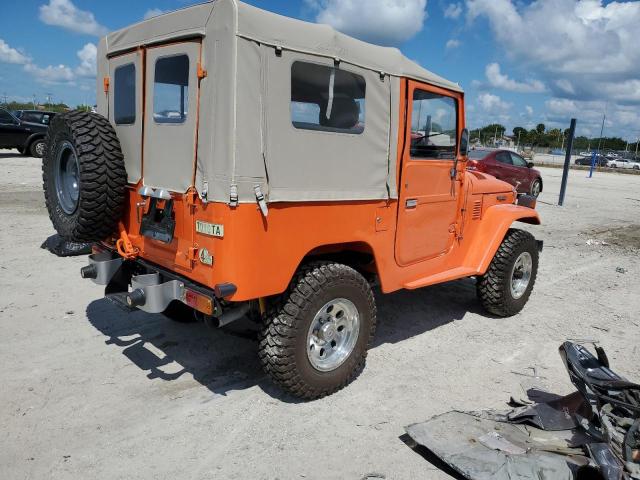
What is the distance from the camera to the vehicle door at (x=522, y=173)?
16.3 metres

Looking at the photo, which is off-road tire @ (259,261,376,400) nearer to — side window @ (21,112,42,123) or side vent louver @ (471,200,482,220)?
side vent louver @ (471,200,482,220)

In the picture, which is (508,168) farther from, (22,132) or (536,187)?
(22,132)

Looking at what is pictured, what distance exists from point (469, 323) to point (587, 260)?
4.16 meters

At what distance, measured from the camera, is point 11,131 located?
1741cm

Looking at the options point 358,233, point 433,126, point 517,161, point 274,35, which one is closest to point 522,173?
point 517,161

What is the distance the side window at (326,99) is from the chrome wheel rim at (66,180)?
1774mm

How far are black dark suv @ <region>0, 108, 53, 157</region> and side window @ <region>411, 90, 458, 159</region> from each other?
16.7m

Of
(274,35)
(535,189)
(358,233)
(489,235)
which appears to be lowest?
(535,189)

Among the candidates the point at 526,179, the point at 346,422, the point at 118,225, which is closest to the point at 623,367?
the point at 346,422

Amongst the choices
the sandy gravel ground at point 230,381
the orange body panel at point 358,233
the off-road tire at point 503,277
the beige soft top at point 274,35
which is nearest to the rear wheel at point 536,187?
the sandy gravel ground at point 230,381

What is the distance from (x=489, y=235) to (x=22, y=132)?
17.8m

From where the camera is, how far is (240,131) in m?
2.96

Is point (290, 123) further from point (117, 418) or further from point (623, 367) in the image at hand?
point (623, 367)

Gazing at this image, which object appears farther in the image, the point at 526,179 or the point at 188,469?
the point at 526,179
